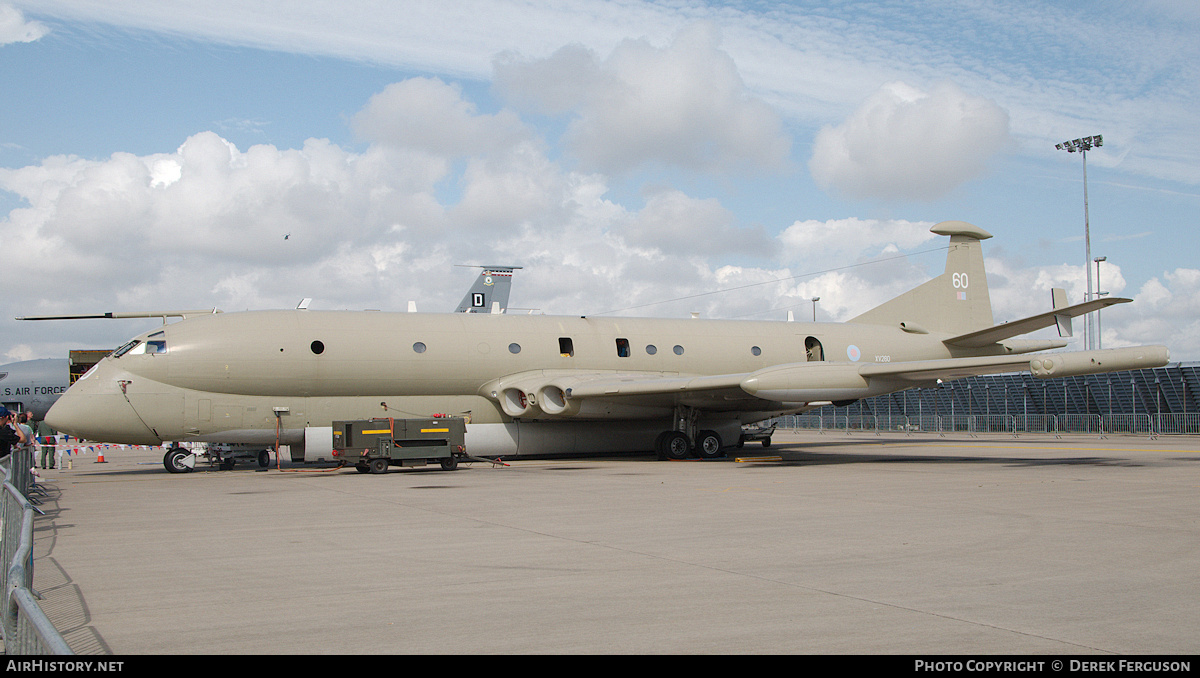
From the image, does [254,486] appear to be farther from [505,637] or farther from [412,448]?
[505,637]

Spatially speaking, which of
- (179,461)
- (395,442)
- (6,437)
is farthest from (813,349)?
(6,437)

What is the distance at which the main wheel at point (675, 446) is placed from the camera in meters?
21.2

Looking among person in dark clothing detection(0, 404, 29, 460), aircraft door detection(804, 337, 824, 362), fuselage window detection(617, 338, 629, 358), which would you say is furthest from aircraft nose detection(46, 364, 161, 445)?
aircraft door detection(804, 337, 824, 362)

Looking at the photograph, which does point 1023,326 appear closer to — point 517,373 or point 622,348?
point 622,348

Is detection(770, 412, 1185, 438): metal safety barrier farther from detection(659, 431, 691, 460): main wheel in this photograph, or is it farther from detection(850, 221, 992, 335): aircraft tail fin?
detection(659, 431, 691, 460): main wheel

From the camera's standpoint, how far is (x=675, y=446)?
69.6 ft

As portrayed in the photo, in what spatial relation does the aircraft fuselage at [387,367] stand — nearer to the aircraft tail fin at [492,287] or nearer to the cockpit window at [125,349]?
the cockpit window at [125,349]

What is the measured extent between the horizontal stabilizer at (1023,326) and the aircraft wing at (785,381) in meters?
1.71

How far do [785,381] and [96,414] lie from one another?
13.4 m

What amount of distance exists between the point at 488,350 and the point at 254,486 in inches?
268

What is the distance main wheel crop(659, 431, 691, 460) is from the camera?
21.2 meters

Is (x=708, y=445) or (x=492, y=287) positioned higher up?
(x=492, y=287)

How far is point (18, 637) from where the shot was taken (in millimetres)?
3666

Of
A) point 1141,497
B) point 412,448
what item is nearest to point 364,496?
point 412,448
